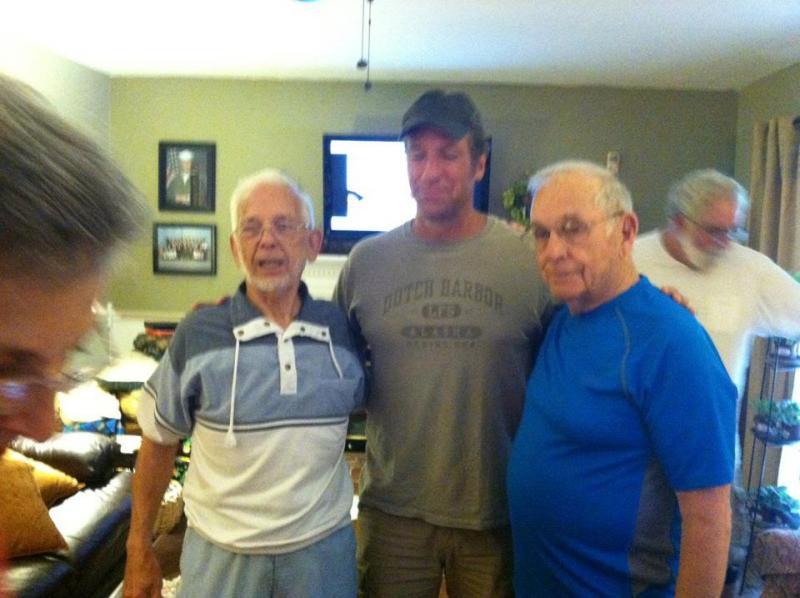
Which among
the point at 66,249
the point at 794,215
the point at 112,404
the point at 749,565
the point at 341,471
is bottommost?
the point at 749,565

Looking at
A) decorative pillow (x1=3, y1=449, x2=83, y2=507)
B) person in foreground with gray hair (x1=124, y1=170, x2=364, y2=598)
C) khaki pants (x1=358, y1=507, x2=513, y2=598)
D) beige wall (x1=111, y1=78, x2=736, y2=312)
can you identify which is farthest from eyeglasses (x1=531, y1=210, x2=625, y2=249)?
beige wall (x1=111, y1=78, x2=736, y2=312)

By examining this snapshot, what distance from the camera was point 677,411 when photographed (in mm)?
1140

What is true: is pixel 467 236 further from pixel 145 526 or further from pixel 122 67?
pixel 122 67

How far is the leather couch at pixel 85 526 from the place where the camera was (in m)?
2.09

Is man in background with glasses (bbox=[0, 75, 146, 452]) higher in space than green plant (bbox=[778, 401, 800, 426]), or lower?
higher

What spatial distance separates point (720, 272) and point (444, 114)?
1.17 meters

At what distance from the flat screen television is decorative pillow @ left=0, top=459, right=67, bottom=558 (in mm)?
2926

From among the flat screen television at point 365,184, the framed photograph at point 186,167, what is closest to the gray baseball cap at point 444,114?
the flat screen television at point 365,184

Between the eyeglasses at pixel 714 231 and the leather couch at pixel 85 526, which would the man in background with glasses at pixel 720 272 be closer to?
the eyeglasses at pixel 714 231

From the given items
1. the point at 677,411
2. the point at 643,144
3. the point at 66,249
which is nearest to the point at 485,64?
the point at 643,144

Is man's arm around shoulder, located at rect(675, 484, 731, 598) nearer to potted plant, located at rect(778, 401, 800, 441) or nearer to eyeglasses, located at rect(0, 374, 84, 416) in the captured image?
eyeglasses, located at rect(0, 374, 84, 416)

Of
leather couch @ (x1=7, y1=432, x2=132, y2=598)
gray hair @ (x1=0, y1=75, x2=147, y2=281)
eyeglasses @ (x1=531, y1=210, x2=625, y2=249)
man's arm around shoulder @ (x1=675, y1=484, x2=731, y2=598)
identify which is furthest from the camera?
leather couch @ (x1=7, y1=432, x2=132, y2=598)

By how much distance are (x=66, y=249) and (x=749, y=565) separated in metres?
3.45

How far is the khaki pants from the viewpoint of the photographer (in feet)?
5.12
